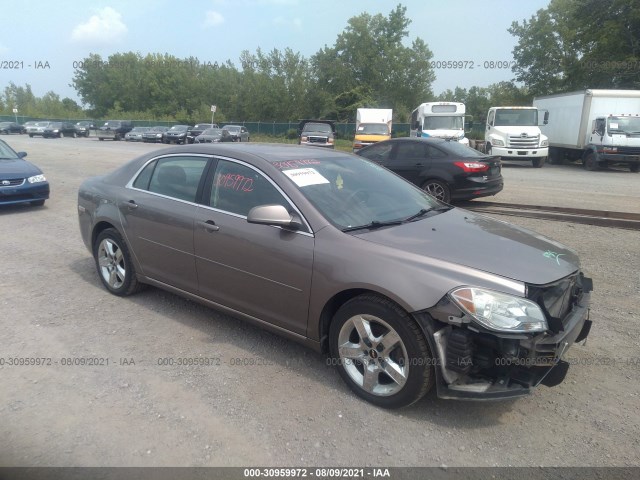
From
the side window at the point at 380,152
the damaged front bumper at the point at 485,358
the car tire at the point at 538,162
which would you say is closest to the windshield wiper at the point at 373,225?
the damaged front bumper at the point at 485,358

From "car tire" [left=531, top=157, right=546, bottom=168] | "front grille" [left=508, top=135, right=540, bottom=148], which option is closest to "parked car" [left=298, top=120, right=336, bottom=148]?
"front grille" [left=508, top=135, right=540, bottom=148]

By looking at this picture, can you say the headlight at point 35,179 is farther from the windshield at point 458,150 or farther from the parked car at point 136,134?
the parked car at point 136,134

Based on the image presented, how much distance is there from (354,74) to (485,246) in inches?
2247

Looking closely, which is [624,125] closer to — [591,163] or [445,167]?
[591,163]

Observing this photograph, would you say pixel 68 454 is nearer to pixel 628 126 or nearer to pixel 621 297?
pixel 621 297

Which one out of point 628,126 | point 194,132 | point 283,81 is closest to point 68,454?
point 628,126

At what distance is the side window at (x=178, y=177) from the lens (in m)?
4.20

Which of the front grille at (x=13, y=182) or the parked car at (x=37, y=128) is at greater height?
the parked car at (x=37, y=128)

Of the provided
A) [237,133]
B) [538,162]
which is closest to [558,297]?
[538,162]

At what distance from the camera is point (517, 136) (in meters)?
20.3

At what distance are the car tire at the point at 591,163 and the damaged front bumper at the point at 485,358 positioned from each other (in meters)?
19.4

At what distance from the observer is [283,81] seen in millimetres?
53469

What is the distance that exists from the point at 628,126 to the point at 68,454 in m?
21.2

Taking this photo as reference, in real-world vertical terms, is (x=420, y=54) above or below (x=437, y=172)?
above
